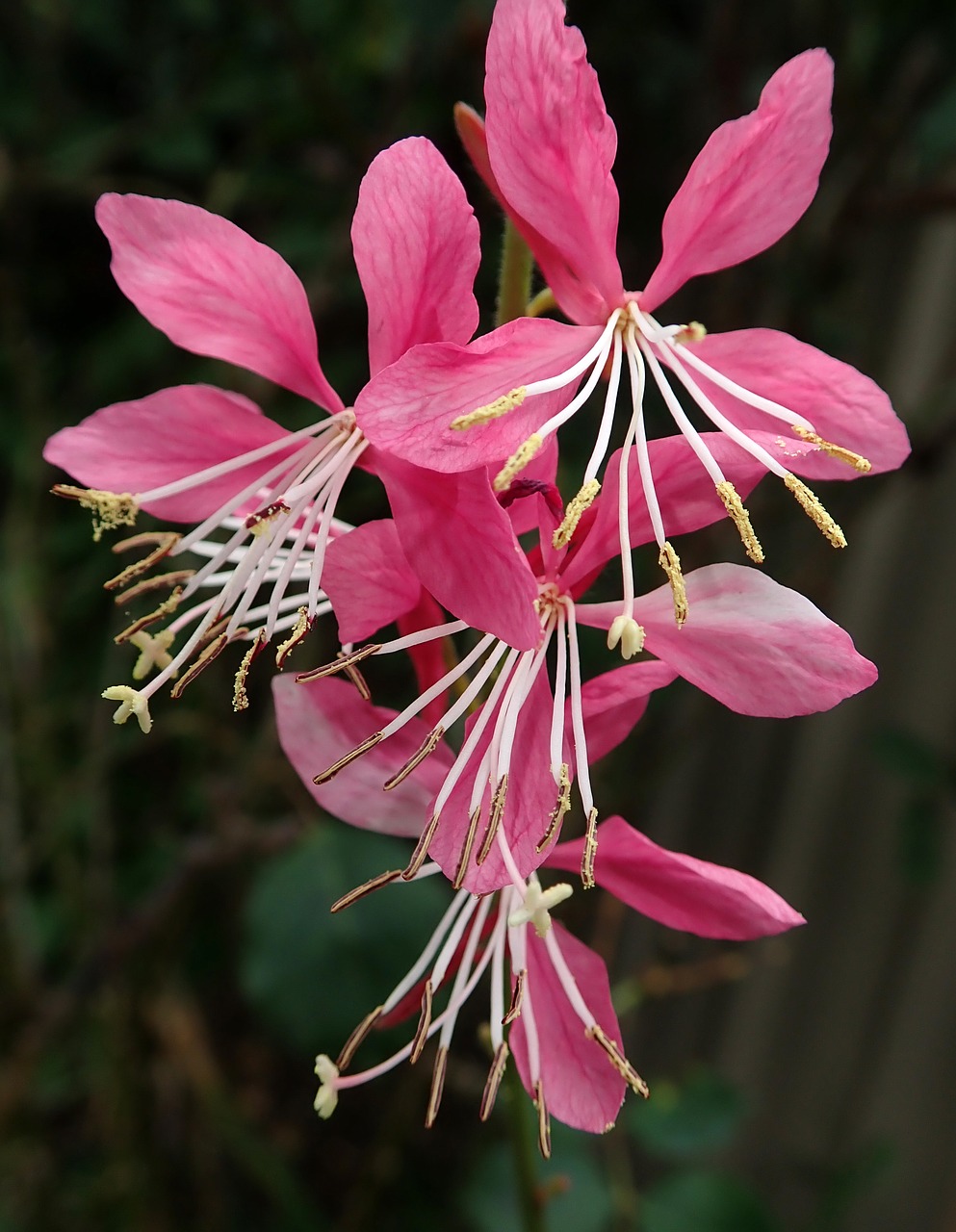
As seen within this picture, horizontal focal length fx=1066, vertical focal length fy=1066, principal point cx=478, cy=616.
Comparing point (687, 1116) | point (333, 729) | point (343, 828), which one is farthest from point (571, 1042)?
point (687, 1116)

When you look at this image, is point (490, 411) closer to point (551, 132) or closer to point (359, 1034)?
point (551, 132)

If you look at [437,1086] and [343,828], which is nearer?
[437,1086]

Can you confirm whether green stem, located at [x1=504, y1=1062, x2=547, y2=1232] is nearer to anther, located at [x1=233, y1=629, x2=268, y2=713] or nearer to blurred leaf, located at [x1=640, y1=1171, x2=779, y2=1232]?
anther, located at [x1=233, y1=629, x2=268, y2=713]

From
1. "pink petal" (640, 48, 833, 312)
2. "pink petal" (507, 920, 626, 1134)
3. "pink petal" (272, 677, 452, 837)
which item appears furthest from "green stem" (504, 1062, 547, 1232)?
"pink petal" (640, 48, 833, 312)

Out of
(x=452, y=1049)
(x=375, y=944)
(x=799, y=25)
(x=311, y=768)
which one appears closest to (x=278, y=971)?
(x=375, y=944)

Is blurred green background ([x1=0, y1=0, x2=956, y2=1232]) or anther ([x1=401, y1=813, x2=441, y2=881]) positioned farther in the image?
blurred green background ([x1=0, y1=0, x2=956, y2=1232])

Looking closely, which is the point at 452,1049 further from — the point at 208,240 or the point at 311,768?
the point at 208,240
